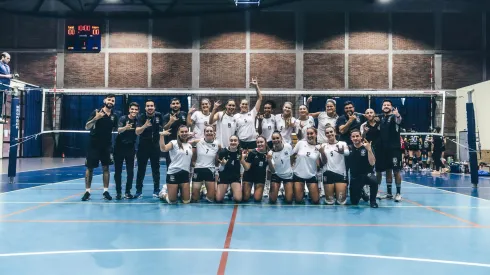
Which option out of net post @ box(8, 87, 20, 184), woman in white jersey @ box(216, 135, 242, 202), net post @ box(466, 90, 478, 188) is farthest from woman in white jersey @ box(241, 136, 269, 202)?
net post @ box(8, 87, 20, 184)

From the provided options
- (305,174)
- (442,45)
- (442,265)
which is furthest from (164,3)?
(442,265)

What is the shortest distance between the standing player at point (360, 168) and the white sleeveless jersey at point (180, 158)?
2.88 meters

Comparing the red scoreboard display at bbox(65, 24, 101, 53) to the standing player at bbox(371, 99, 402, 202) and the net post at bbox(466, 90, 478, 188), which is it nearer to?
the standing player at bbox(371, 99, 402, 202)

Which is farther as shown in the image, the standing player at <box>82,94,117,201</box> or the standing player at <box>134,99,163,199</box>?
the standing player at <box>134,99,163,199</box>

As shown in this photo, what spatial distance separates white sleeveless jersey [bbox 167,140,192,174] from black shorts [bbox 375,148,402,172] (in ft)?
11.6

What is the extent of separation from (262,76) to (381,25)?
707cm

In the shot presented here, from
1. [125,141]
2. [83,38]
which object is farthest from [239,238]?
[83,38]

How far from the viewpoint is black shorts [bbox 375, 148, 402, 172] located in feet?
24.1

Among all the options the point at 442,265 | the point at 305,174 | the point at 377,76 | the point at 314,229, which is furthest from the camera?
the point at 377,76

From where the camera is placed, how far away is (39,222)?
521cm

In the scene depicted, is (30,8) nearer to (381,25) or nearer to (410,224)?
(381,25)

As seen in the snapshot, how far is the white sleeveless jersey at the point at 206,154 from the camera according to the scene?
280 inches

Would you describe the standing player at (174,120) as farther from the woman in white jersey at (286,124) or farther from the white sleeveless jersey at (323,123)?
the white sleeveless jersey at (323,123)

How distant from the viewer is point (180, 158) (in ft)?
23.0
